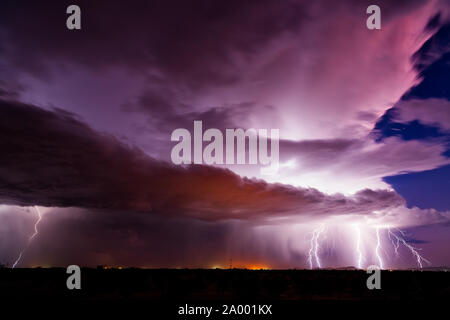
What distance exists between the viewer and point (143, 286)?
74.4 metres
